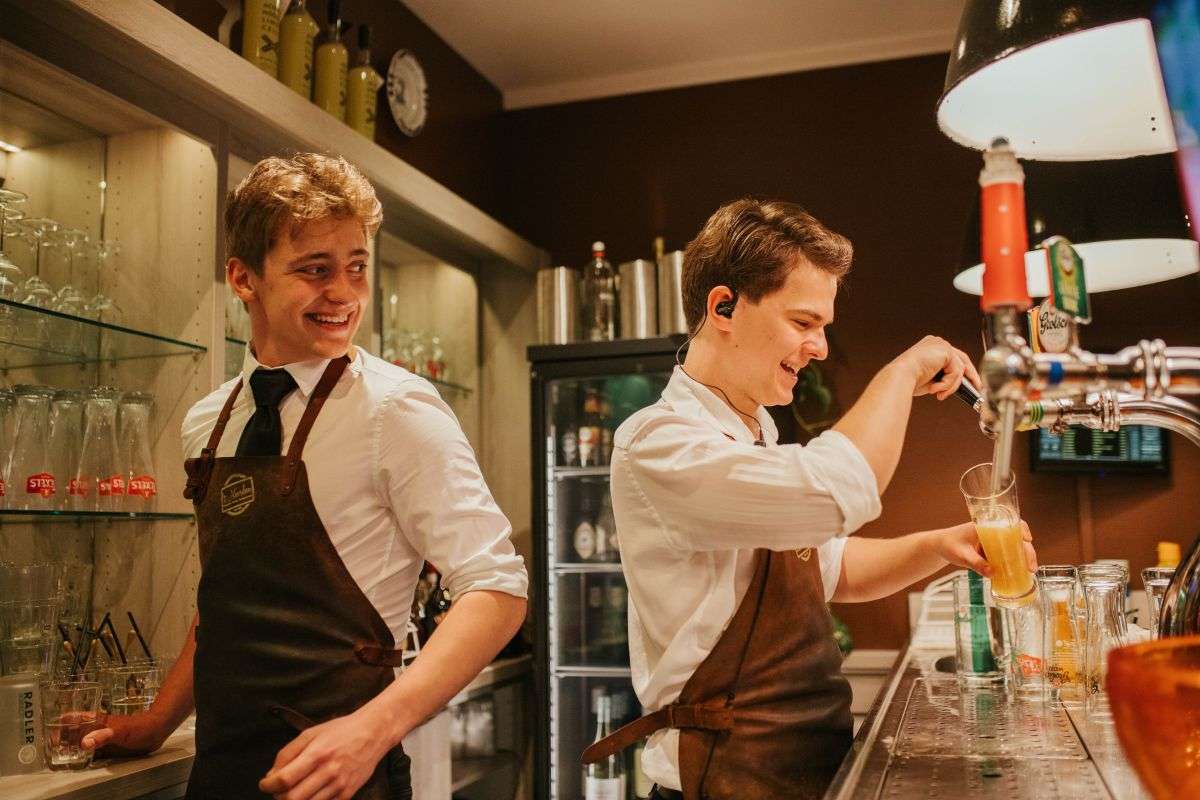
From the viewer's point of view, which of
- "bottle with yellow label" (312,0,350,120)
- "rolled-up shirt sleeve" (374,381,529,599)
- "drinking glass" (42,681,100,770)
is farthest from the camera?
"bottle with yellow label" (312,0,350,120)

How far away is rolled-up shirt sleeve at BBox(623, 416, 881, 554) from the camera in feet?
4.60

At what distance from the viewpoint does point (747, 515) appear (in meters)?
1.44

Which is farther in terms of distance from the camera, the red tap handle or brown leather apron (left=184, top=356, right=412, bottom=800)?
brown leather apron (left=184, top=356, right=412, bottom=800)

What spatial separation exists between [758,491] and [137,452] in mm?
1702

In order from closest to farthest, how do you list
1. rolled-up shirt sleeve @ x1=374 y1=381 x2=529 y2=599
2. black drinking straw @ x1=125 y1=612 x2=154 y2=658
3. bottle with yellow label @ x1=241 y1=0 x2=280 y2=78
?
rolled-up shirt sleeve @ x1=374 y1=381 x2=529 y2=599 < black drinking straw @ x1=125 y1=612 x2=154 y2=658 < bottle with yellow label @ x1=241 y1=0 x2=280 y2=78

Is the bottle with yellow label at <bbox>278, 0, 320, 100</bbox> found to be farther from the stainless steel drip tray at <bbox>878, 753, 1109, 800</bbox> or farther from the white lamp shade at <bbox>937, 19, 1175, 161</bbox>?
the stainless steel drip tray at <bbox>878, 753, 1109, 800</bbox>

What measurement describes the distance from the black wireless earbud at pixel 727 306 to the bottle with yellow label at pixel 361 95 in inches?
84.5

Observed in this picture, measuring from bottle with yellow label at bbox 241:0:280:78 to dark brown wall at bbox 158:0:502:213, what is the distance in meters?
0.55

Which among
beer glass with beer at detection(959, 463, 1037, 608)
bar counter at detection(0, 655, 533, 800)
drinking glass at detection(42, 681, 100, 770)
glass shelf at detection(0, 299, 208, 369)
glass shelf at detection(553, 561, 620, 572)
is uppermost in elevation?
glass shelf at detection(0, 299, 208, 369)

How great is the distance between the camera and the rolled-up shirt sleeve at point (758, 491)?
4.60 feet

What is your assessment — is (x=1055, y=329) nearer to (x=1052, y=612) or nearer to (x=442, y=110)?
(x=1052, y=612)

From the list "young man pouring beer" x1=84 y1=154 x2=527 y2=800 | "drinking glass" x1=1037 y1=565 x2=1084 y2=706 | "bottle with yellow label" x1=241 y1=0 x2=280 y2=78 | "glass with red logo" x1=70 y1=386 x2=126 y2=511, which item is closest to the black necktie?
"young man pouring beer" x1=84 y1=154 x2=527 y2=800

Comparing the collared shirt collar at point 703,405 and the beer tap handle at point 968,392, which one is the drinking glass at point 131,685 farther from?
the beer tap handle at point 968,392

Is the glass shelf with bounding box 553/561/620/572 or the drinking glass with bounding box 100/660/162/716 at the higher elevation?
the glass shelf with bounding box 553/561/620/572
